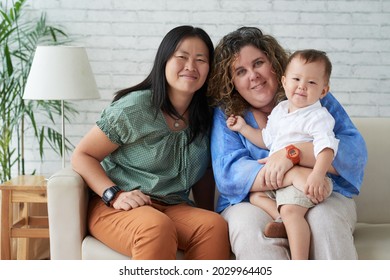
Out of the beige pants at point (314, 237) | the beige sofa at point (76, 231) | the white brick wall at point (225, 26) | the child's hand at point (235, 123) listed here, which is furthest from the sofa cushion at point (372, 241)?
the white brick wall at point (225, 26)

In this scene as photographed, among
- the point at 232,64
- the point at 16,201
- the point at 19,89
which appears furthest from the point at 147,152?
the point at 19,89

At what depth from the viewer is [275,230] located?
2143 millimetres

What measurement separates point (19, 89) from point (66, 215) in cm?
162

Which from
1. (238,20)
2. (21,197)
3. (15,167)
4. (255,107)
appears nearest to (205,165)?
(255,107)

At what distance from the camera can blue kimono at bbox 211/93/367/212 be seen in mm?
2318

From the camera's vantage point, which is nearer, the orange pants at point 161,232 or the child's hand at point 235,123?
the orange pants at point 161,232

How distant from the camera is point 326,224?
83.0 inches

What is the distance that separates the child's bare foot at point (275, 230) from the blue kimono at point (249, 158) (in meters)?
0.23

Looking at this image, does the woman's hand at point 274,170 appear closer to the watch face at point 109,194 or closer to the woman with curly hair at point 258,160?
the woman with curly hair at point 258,160

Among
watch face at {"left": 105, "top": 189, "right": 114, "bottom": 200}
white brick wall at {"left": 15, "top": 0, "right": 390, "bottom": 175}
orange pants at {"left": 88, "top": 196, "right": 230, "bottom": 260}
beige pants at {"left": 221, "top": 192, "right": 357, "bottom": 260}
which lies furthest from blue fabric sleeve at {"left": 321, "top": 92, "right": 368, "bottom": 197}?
white brick wall at {"left": 15, "top": 0, "right": 390, "bottom": 175}

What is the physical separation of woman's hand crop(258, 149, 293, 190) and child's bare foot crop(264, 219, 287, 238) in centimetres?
15

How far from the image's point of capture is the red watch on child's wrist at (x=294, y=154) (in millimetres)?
2236

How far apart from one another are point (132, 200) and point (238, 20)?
6.39 feet

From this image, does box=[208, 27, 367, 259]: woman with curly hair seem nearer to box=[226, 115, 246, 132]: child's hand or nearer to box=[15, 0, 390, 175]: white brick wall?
box=[226, 115, 246, 132]: child's hand
